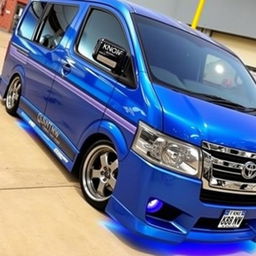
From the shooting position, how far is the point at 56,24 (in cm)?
540

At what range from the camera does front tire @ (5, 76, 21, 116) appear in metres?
6.09

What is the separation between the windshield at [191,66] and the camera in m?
3.97

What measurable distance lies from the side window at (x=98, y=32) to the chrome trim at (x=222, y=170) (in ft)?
4.62

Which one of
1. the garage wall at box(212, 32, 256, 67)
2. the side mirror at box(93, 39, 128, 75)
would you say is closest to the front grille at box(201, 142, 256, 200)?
the side mirror at box(93, 39, 128, 75)

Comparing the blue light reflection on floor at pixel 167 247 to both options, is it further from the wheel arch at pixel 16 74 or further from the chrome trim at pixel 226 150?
the wheel arch at pixel 16 74

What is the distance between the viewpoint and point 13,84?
6.23 m

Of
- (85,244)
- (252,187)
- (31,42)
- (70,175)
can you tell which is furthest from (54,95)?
(252,187)

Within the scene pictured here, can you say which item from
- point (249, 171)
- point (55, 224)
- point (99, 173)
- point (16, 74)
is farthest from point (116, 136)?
point (16, 74)

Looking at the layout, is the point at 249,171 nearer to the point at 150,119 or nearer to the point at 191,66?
the point at 150,119

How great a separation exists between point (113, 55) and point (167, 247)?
1.69 m

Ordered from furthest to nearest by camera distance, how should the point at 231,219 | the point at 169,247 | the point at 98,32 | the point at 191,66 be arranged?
the point at 98,32 → the point at 191,66 → the point at 169,247 → the point at 231,219

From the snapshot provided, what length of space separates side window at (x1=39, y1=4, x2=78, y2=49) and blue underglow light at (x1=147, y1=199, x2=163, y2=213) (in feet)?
8.15

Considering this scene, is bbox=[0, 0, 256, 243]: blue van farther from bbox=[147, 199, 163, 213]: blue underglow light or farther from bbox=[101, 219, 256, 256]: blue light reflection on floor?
bbox=[101, 219, 256, 256]: blue light reflection on floor

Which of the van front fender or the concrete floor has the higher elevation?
the van front fender
